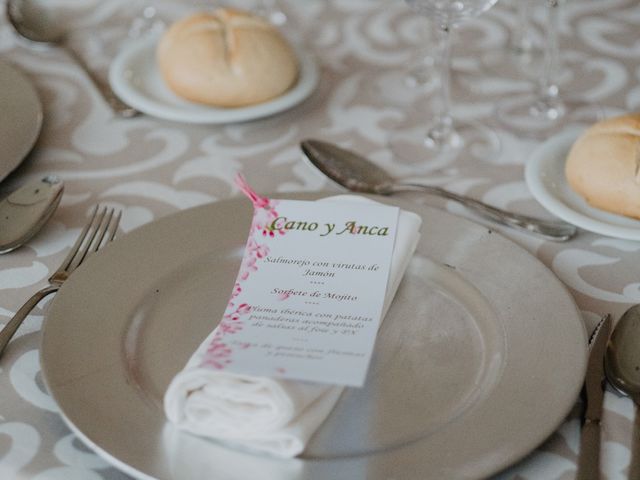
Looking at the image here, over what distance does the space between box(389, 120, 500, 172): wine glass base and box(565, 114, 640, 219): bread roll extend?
0.49 feet

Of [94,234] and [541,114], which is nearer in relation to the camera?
[94,234]

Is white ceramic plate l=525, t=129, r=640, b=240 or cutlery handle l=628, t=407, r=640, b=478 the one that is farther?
white ceramic plate l=525, t=129, r=640, b=240

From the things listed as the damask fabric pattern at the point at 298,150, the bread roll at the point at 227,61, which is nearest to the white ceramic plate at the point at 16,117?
the damask fabric pattern at the point at 298,150

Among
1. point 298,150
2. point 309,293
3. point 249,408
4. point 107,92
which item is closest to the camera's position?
point 249,408

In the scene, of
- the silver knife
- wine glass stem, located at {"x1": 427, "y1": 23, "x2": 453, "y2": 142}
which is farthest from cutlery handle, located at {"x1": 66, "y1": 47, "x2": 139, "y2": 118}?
the silver knife

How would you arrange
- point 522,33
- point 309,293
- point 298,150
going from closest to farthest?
point 309,293 < point 298,150 < point 522,33

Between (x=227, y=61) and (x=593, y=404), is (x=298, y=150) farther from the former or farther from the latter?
(x=593, y=404)

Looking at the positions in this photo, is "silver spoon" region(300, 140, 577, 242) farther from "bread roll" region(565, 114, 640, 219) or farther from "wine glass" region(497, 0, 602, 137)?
"wine glass" region(497, 0, 602, 137)

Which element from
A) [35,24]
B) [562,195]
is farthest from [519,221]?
[35,24]

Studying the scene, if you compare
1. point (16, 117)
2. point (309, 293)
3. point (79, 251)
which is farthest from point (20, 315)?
point (16, 117)

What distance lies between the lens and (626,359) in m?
0.62

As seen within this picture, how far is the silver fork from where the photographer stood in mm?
689

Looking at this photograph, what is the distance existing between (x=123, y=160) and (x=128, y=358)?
0.35 metres

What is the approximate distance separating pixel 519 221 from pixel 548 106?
10.7 inches
